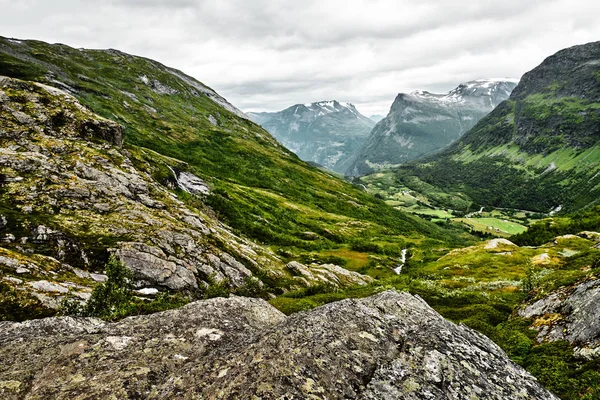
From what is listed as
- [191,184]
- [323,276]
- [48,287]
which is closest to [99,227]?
[48,287]

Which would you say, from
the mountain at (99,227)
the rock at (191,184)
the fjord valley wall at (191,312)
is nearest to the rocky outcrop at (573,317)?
the fjord valley wall at (191,312)

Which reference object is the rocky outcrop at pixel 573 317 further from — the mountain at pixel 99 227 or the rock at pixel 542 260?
the rock at pixel 542 260

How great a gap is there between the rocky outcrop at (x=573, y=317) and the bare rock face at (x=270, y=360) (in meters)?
7.52

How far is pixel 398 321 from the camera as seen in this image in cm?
1802

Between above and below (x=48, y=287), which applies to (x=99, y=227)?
above

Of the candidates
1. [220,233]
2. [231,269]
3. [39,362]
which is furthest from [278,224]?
[39,362]

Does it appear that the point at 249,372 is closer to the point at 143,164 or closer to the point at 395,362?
the point at 395,362

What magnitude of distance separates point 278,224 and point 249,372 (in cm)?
12057

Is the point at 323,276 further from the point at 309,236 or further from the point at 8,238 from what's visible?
the point at 8,238

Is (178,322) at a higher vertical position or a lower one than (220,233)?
higher

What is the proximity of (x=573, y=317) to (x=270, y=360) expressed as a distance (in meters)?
22.5

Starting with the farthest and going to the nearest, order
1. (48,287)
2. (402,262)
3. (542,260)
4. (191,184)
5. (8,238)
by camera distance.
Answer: (402,262)
(191,184)
(542,260)
(8,238)
(48,287)

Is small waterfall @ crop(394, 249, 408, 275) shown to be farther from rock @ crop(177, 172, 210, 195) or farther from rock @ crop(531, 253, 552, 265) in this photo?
rock @ crop(177, 172, 210, 195)

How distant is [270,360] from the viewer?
13.9 metres
